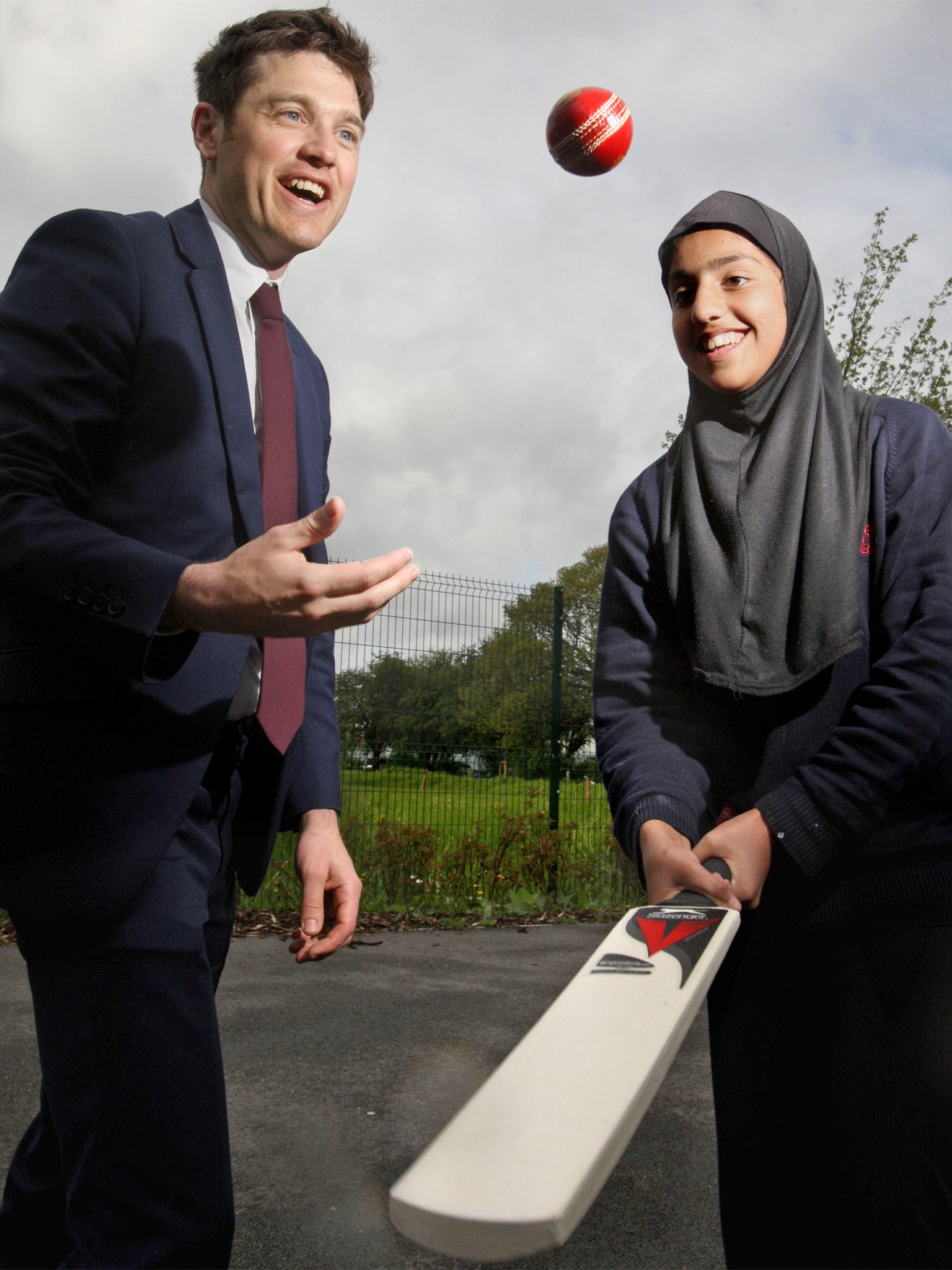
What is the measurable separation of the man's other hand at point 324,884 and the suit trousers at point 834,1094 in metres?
0.70

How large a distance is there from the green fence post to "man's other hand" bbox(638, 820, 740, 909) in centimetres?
710

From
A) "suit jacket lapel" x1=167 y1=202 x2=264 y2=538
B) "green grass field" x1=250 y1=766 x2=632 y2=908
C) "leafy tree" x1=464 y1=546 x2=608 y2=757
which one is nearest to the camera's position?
"suit jacket lapel" x1=167 y1=202 x2=264 y2=538

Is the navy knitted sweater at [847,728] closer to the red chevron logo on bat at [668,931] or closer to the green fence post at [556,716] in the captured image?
the red chevron logo on bat at [668,931]

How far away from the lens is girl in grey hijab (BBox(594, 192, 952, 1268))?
1481mm

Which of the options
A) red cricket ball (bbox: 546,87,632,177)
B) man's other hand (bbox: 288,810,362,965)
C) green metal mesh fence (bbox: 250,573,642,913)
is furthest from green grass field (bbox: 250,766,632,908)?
red cricket ball (bbox: 546,87,632,177)

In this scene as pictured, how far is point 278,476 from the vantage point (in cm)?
172

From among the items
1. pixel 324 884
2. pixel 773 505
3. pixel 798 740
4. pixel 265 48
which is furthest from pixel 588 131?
pixel 324 884

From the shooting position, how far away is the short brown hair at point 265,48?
1.85 m

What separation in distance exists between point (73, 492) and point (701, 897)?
1.11m

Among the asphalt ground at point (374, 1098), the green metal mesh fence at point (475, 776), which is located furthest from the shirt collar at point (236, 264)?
the green metal mesh fence at point (475, 776)

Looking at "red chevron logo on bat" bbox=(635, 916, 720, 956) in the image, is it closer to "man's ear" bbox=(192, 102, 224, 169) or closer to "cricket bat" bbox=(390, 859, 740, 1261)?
"cricket bat" bbox=(390, 859, 740, 1261)

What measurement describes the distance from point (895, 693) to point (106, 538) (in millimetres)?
1139

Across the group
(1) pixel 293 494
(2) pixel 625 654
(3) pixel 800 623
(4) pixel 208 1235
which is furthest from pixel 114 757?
(3) pixel 800 623

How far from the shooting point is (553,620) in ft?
29.4
